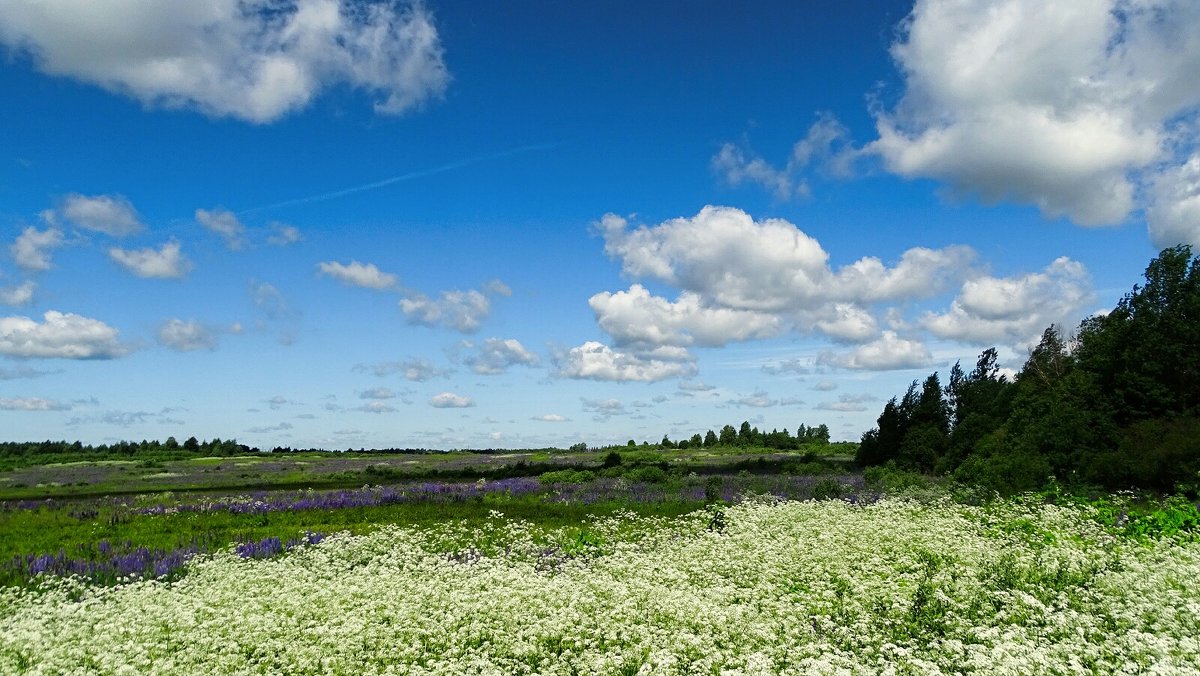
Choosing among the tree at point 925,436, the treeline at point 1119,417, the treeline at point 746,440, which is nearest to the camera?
the treeline at point 1119,417

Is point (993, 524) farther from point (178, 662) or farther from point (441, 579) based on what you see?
point (178, 662)

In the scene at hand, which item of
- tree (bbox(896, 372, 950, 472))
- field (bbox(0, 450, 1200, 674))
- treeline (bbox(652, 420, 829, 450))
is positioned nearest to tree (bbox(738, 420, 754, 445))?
treeline (bbox(652, 420, 829, 450))

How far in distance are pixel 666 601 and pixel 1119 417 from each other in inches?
1278

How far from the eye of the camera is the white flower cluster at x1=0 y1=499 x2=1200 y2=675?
711 centimetres

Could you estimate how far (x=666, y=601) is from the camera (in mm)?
8773

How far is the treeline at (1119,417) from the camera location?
78.2 feet

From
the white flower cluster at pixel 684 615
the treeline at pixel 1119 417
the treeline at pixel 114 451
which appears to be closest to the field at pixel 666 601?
the white flower cluster at pixel 684 615

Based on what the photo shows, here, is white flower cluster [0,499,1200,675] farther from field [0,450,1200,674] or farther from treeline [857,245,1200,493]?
treeline [857,245,1200,493]

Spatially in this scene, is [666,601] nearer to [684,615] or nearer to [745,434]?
[684,615]

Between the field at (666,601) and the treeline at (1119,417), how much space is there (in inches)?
352

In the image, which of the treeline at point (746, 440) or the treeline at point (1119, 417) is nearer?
the treeline at point (1119, 417)

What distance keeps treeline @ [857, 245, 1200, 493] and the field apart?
894 cm

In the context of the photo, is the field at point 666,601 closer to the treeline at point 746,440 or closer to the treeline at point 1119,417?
the treeline at point 1119,417

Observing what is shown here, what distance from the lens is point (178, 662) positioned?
8.13 meters
